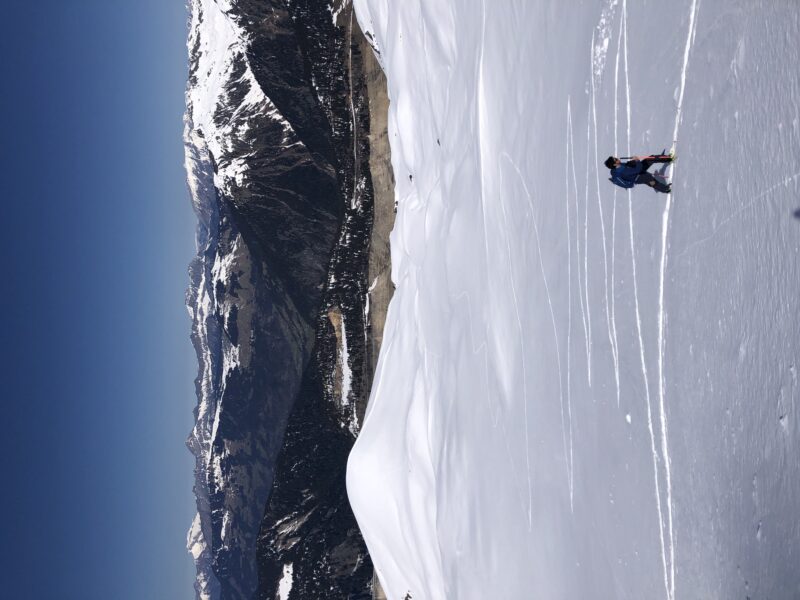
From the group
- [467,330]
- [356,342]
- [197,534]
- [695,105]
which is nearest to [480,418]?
[467,330]

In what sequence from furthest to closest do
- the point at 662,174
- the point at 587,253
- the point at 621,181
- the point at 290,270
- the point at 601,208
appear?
the point at 290,270 → the point at 587,253 → the point at 601,208 → the point at 621,181 → the point at 662,174

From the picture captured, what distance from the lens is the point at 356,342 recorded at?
87.6 ft

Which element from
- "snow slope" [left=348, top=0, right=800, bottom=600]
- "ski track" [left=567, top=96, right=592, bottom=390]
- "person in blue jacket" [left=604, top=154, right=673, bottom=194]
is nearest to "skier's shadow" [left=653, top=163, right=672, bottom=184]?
"person in blue jacket" [left=604, top=154, right=673, bottom=194]

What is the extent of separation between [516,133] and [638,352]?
18.7ft

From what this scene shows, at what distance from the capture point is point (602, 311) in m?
9.17

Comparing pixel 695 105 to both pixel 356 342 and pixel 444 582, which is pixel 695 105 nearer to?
pixel 444 582

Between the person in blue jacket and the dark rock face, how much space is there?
18.6 metres

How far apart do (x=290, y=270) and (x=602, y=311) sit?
94.6 feet

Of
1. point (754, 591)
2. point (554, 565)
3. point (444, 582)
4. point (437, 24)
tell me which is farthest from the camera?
point (437, 24)

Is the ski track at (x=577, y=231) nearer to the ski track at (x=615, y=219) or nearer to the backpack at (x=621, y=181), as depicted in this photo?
the ski track at (x=615, y=219)

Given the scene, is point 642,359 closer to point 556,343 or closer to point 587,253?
point 587,253

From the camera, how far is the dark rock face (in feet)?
89.1

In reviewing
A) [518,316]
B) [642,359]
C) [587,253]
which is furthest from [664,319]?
[518,316]

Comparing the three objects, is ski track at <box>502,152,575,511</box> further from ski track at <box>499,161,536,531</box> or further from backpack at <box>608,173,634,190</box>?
backpack at <box>608,173,634,190</box>
